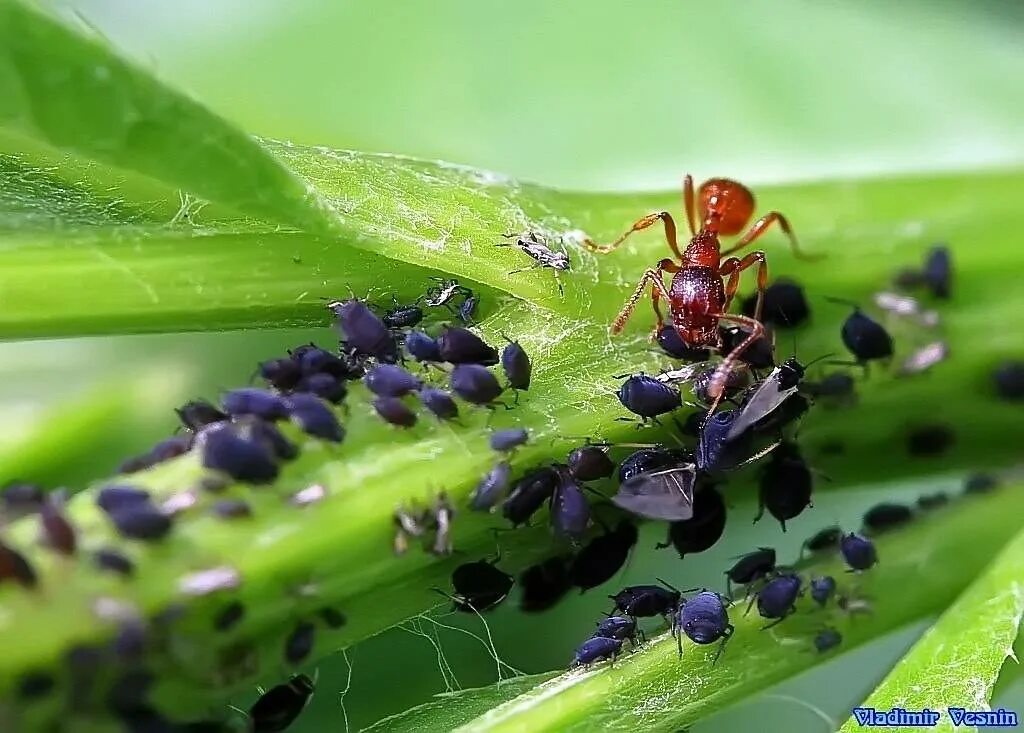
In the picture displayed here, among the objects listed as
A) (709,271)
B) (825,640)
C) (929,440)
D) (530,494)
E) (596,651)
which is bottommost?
(825,640)

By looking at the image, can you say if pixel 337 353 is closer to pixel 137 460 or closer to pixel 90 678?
pixel 137 460

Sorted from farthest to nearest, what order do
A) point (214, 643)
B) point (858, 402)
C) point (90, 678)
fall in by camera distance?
point (858, 402) → point (214, 643) → point (90, 678)

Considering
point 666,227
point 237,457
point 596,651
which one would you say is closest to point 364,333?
point 237,457

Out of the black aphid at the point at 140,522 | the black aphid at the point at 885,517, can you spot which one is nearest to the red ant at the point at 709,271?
the black aphid at the point at 885,517

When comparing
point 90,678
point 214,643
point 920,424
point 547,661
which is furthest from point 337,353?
point 920,424

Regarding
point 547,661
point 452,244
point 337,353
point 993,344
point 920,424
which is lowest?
point 547,661

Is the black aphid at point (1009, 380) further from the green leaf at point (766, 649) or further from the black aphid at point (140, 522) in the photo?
the black aphid at point (140, 522)

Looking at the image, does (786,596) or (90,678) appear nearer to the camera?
(90,678)

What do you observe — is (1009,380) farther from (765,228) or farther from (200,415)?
(200,415)
